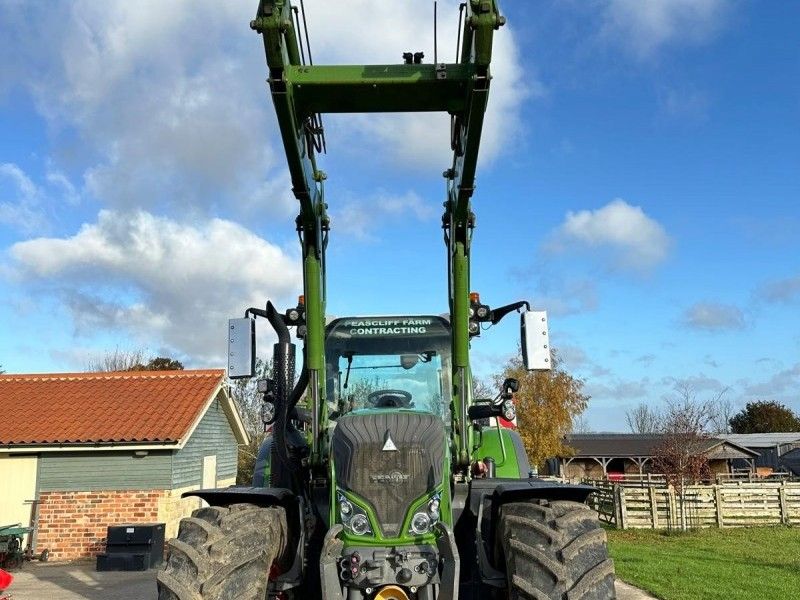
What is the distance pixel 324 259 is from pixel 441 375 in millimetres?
1316

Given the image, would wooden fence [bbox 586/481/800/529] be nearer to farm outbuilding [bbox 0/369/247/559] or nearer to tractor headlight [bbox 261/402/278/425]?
farm outbuilding [bbox 0/369/247/559]

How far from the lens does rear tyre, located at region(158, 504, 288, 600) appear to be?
4.00 metres

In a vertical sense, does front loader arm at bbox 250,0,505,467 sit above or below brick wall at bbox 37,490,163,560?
above

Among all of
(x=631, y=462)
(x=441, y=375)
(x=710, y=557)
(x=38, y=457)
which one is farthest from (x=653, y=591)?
(x=631, y=462)

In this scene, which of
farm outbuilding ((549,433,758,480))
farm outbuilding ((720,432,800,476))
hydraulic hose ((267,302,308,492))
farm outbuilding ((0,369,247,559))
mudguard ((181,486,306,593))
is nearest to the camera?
mudguard ((181,486,306,593))

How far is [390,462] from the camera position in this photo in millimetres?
4406

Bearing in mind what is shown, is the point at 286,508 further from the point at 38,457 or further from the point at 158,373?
the point at 158,373

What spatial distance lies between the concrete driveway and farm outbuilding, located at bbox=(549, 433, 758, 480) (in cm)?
3622

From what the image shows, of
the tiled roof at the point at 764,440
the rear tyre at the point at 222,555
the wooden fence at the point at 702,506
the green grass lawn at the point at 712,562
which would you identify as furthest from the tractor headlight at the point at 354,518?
the tiled roof at the point at 764,440

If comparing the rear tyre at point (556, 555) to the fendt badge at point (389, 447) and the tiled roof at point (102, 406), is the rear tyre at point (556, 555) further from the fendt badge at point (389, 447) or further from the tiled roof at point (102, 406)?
the tiled roof at point (102, 406)

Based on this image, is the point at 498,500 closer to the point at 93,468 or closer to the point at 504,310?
the point at 504,310

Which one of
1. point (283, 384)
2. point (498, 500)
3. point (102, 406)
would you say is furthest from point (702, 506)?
point (283, 384)

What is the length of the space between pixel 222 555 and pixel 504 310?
9.97 feet

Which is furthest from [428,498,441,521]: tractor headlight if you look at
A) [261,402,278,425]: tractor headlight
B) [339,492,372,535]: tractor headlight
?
[261,402,278,425]: tractor headlight
